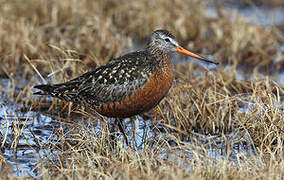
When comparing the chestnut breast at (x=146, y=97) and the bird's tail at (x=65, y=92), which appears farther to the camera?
the bird's tail at (x=65, y=92)

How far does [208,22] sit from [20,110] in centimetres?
523

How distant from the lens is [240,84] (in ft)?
25.4

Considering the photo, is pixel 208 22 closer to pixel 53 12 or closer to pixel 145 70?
pixel 53 12

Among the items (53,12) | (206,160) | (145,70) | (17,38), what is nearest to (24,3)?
(53,12)

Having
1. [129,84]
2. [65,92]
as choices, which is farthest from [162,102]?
[65,92]

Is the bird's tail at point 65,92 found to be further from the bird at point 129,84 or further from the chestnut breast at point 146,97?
the chestnut breast at point 146,97

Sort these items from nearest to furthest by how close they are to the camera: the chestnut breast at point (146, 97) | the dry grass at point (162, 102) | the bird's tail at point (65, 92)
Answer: the dry grass at point (162, 102), the chestnut breast at point (146, 97), the bird's tail at point (65, 92)

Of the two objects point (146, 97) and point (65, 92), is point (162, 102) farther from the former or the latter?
point (65, 92)

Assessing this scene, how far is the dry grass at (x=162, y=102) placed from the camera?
4.92m

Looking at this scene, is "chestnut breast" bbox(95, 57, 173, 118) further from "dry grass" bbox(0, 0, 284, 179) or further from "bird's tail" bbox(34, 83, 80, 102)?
"bird's tail" bbox(34, 83, 80, 102)

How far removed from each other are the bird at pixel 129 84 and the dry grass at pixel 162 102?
0.75 ft

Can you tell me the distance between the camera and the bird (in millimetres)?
5727

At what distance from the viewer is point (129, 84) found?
18.9 feet

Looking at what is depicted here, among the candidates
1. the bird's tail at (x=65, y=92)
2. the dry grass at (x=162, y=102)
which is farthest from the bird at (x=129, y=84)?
the dry grass at (x=162, y=102)
